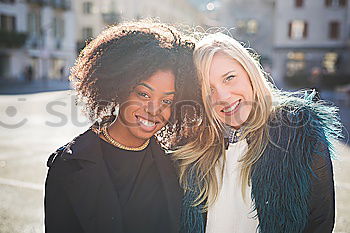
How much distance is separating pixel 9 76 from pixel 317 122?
35.0m

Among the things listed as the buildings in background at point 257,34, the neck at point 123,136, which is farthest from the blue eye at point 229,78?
the buildings in background at point 257,34

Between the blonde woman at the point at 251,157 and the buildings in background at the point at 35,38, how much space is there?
31.9 metres

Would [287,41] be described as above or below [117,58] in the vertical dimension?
above

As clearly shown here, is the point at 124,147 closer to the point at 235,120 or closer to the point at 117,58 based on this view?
the point at 117,58

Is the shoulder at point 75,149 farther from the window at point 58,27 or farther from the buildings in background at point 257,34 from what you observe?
the window at point 58,27

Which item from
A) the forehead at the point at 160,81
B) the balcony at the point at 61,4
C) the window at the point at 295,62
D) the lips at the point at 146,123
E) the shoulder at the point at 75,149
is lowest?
the shoulder at the point at 75,149

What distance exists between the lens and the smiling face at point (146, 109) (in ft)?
7.43

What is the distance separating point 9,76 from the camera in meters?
34.2

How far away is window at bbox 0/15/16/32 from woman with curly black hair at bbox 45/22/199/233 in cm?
3367

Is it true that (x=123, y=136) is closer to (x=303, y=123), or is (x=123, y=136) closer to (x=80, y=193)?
(x=80, y=193)

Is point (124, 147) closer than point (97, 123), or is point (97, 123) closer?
point (124, 147)

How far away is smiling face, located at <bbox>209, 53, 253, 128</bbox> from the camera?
7.77ft

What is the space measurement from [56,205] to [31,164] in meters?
5.53

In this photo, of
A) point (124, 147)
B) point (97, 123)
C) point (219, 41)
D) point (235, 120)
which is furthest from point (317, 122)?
point (97, 123)
